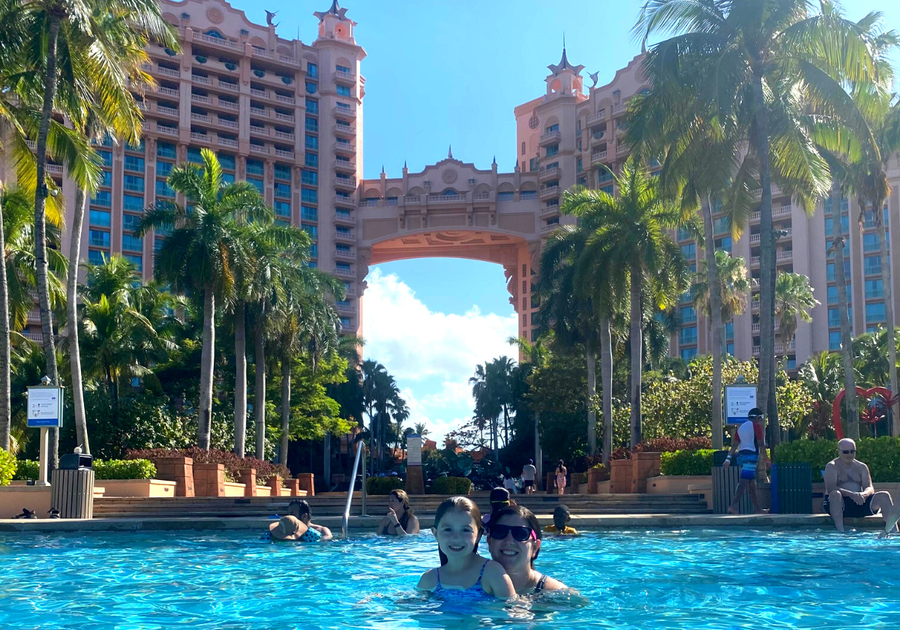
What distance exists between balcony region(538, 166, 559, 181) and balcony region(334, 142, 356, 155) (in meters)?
19.8

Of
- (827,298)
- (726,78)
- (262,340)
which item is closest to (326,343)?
(262,340)

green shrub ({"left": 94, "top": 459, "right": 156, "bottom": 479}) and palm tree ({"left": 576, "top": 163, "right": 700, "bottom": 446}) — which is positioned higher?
palm tree ({"left": 576, "top": 163, "right": 700, "bottom": 446})

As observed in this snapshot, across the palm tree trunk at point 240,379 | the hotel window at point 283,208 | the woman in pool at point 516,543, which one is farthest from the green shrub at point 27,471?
the hotel window at point 283,208

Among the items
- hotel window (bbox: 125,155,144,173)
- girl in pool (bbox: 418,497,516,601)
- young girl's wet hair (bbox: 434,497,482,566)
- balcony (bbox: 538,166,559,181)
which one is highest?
balcony (bbox: 538,166,559,181)

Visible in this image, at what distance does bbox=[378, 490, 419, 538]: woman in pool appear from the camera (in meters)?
14.6

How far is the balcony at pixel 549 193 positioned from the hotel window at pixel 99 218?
140 ft

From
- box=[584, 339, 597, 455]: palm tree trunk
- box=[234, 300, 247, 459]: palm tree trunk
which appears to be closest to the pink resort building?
box=[584, 339, 597, 455]: palm tree trunk

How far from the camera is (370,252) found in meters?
101

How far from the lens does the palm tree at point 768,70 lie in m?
21.8

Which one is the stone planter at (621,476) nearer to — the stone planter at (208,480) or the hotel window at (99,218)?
the stone planter at (208,480)

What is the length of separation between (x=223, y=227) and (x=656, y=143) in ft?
52.3

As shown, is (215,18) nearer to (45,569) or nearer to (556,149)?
(556,149)

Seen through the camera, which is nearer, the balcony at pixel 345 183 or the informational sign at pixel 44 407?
the informational sign at pixel 44 407

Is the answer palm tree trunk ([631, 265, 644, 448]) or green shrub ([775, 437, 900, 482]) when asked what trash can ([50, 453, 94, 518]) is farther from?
palm tree trunk ([631, 265, 644, 448])
